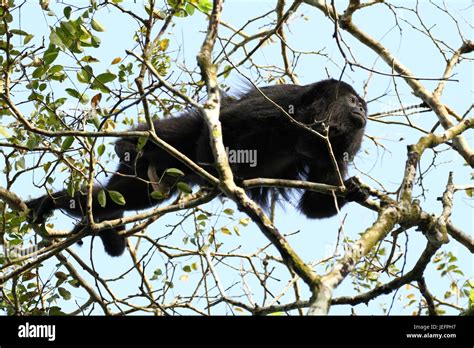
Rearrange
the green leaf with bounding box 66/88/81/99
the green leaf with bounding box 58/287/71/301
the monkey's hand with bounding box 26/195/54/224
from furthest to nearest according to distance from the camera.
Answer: the monkey's hand with bounding box 26/195/54/224 → the green leaf with bounding box 58/287/71/301 → the green leaf with bounding box 66/88/81/99

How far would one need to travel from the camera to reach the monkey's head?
221 inches

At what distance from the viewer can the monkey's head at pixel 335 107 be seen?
5609mm

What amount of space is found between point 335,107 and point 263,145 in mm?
692

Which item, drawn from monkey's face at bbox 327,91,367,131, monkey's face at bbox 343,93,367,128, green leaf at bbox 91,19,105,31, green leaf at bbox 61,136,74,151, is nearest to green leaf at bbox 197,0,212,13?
green leaf at bbox 91,19,105,31

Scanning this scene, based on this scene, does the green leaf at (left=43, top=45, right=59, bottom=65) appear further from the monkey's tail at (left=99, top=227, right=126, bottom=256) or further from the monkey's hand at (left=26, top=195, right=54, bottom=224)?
the monkey's tail at (left=99, top=227, right=126, bottom=256)

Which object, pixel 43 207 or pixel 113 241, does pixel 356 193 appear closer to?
pixel 113 241

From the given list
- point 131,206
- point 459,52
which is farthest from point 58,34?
point 459,52

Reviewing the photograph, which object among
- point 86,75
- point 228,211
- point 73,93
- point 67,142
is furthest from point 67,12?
point 228,211

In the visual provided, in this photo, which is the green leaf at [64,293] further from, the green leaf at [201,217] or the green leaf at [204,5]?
the green leaf at [204,5]

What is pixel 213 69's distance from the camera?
4.12 metres

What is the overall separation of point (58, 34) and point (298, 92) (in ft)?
8.10

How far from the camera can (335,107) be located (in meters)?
5.71
